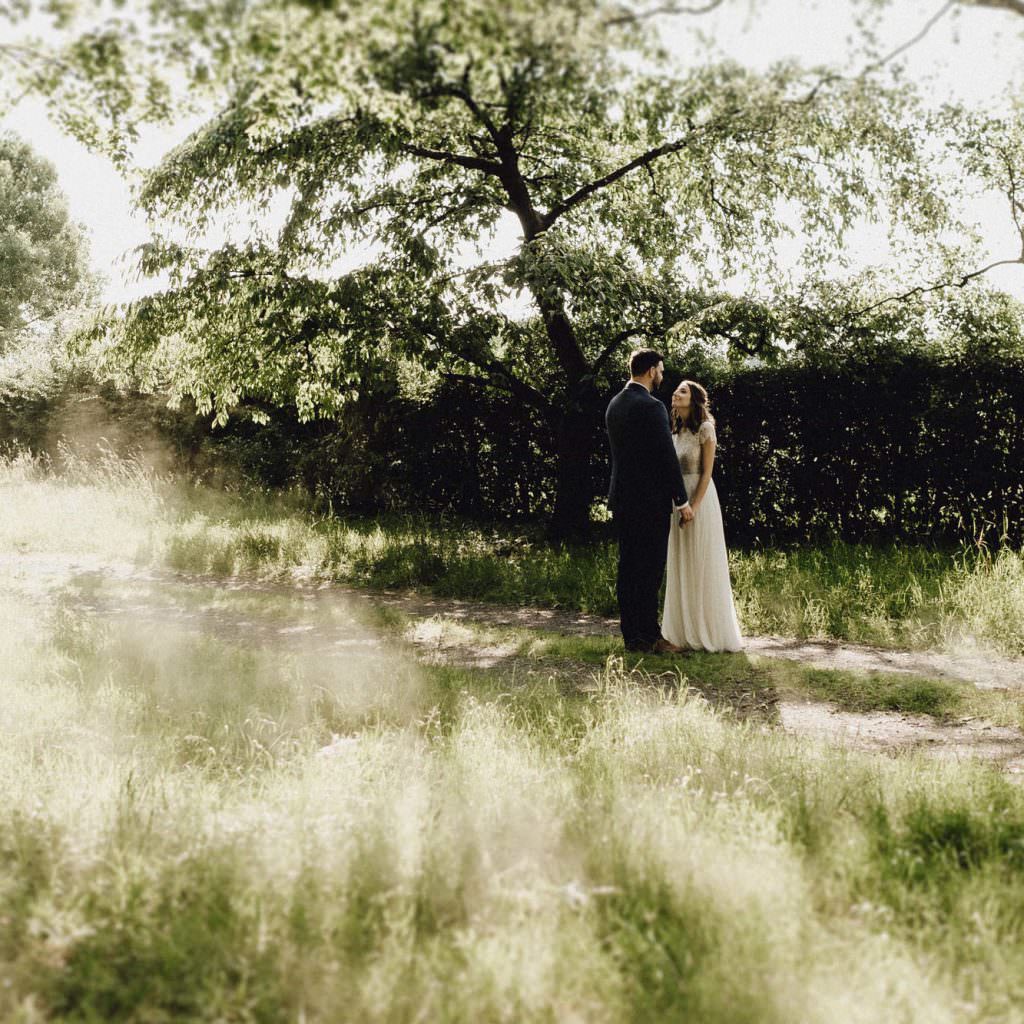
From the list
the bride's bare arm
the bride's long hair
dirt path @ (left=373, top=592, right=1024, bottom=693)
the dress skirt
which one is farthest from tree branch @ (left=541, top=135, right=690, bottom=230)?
dirt path @ (left=373, top=592, right=1024, bottom=693)

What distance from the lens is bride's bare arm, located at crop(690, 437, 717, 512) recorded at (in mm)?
7133

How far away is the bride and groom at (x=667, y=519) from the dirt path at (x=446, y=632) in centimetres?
54

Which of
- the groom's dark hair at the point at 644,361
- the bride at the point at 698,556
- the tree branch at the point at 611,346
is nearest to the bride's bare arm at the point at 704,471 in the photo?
the bride at the point at 698,556

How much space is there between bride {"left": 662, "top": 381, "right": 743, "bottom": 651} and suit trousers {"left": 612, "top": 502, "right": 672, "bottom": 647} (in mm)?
193

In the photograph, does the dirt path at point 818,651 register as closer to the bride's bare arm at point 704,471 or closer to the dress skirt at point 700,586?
the dress skirt at point 700,586

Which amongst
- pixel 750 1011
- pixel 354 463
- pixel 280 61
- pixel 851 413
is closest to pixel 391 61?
pixel 280 61

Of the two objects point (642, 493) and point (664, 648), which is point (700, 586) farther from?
point (642, 493)

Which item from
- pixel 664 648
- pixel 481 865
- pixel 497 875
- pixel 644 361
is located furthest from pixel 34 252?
pixel 497 875

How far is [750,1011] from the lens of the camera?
8.13 ft

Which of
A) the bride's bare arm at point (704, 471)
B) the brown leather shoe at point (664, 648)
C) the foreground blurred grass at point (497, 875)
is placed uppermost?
the bride's bare arm at point (704, 471)

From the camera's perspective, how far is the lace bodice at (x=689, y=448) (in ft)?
23.8

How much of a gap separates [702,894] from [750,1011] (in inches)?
20.9

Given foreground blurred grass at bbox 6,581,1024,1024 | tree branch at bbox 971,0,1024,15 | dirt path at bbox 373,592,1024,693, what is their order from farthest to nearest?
dirt path at bbox 373,592,1024,693 < tree branch at bbox 971,0,1024,15 < foreground blurred grass at bbox 6,581,1024,1024

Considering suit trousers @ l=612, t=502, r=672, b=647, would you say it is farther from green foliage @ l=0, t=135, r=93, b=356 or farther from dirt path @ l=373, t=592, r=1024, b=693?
green foliage @ l=0, t=135, r=93, b=356
